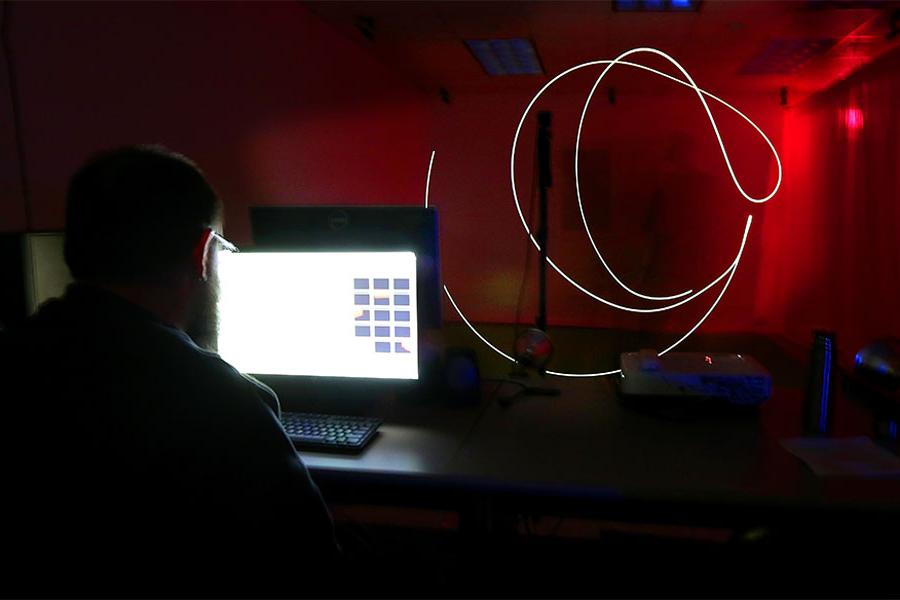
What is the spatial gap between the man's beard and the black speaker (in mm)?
624

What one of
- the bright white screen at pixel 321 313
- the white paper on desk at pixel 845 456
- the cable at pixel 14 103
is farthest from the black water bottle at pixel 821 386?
the cable at pixel 14 103

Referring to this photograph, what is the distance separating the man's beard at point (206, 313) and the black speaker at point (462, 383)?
24.6 inches

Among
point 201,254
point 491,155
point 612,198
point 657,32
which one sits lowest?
point 201,254


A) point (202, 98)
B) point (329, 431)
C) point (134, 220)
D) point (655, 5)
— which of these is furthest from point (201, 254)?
point (655, 5)

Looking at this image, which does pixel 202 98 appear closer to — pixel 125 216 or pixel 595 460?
pixel 125 216

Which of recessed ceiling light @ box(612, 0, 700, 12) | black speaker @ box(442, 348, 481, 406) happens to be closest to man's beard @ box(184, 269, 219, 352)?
black speaker @ box(442, 348, 481, 406)

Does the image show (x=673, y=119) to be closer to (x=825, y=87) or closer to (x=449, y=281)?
(x=825, y=87)

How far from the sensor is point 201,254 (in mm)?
1002

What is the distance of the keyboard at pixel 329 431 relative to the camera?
4.67ft

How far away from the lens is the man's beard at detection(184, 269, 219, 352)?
1.16m

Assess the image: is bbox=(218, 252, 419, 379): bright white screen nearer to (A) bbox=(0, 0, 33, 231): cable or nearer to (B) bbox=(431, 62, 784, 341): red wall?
(A) bbox=(0, 0, 33, 231): cable

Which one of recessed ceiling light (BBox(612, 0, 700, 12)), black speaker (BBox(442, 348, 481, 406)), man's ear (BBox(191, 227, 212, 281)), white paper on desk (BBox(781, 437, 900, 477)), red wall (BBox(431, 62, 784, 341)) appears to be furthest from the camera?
red wall (BBox(431, 62, 784, 341))

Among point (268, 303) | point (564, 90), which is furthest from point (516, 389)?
point (564, 90)

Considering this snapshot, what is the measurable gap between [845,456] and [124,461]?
1414 mm
